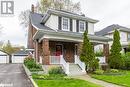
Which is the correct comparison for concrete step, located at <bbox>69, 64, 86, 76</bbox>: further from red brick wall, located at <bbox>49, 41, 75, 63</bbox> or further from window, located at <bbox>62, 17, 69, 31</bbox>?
window, located at <bbox>62, 17, 69, 31</bbox>

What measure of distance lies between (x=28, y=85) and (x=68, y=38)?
10.9 metres

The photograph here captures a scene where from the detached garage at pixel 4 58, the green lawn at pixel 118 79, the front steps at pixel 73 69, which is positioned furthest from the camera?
the detached garage at pixel 4 58

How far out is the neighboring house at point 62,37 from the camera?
82.0 feet

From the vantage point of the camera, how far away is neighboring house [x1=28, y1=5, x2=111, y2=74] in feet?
82.0

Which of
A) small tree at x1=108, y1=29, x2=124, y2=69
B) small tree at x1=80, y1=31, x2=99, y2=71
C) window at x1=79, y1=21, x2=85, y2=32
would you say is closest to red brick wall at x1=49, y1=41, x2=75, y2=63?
window at x1=79, y1=21, x2=85, y2=32

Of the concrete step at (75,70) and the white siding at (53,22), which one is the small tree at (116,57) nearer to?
the concrete step at (75,70)

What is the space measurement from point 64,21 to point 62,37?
13.5 feet

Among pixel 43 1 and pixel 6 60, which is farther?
pixel 6 60

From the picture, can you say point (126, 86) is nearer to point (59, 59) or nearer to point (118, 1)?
point (59, 59)

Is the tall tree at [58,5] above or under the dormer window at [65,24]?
above

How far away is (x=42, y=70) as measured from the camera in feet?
77.6

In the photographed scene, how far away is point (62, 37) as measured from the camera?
26.2 metres

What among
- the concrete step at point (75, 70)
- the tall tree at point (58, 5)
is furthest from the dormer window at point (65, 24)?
the tall tree at point (58, 5)

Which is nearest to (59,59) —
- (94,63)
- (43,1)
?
(94,63)
